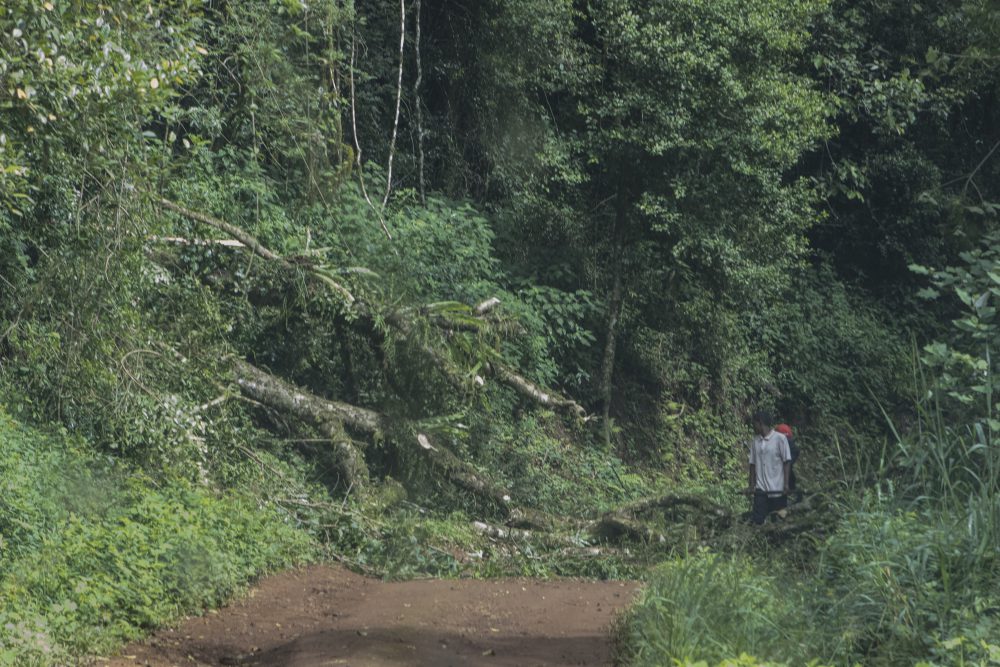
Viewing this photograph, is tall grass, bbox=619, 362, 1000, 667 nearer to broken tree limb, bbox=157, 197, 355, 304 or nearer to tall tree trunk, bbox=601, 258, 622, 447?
broken tree limb, bbox=157, 197, 355, 304

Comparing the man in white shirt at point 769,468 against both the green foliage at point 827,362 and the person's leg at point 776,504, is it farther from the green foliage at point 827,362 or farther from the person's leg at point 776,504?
the green foliage at point 827,362

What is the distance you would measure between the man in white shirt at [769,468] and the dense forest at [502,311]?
1.03 ft

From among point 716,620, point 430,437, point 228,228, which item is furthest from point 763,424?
point 716,620

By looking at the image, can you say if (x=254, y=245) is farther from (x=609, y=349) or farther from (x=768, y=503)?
(x=609, y=349)

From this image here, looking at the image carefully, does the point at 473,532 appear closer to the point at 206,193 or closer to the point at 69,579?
the point at 206,193

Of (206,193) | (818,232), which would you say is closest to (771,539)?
(206,193)

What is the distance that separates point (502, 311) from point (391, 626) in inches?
312

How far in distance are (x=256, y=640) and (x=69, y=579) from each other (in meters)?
1.28

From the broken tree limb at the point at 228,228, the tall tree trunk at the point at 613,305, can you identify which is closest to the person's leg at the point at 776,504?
the tall tree trunk at the point at 613,305

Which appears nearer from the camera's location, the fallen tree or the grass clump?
the grass clump

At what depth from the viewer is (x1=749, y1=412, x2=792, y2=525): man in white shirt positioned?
42.1 ft

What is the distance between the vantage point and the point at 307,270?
1238 cm

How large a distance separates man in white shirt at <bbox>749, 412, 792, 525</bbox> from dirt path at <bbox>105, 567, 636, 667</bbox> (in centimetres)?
285

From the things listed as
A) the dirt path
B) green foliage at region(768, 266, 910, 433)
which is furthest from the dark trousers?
green foliage at region(768, 266, 910, 433)
